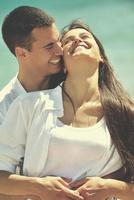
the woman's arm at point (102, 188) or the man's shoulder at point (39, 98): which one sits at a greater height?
the man's shoulder at point (39, 98)

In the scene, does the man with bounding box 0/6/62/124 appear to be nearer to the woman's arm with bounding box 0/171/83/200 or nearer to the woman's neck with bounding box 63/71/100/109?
the woman's neck with bounding box 63/71/100/109

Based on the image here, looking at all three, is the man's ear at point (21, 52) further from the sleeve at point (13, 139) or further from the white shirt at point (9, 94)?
the sleeve at point (13, 139)

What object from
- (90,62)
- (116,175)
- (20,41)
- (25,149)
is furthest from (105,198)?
(20,41)

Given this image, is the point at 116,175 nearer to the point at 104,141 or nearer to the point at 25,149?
the point at 104,141

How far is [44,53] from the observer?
5.49 feet

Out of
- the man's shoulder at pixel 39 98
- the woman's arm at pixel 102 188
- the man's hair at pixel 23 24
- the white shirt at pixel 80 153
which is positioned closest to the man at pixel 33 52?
the man's hair at pixel 23 24

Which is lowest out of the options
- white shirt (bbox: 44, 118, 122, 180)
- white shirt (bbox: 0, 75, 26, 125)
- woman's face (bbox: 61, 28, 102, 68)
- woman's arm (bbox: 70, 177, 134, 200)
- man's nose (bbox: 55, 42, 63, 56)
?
woman's arm (bbox: 70, 177, 134, 200)

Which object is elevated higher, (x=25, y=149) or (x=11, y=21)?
(x=11, y=21)

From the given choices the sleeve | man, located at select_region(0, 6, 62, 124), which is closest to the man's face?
man, located at select_region(0, 6, 62, 124)

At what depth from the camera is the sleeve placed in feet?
4.63

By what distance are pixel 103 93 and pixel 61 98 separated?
141mm

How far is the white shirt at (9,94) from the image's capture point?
1547 millimetres

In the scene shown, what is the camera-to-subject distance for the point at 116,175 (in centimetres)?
141

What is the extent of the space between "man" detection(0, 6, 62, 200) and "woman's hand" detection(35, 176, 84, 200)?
13.5 inches
